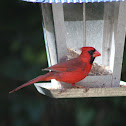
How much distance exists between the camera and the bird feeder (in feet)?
5.77

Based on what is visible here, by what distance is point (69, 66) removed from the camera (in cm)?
177

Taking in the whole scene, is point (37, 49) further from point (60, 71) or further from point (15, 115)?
point (60, 71)

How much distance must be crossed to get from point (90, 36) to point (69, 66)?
0.81 feet

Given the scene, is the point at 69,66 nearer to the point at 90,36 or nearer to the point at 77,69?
the point at 77,69

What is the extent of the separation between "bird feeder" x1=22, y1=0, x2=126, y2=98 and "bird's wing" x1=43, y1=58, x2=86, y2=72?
0.09 m

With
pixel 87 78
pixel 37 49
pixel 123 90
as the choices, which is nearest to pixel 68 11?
pixel 87 78

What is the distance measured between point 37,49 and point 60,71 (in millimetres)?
886

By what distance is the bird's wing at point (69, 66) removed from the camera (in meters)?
1.75

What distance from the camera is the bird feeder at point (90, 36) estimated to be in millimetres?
1760

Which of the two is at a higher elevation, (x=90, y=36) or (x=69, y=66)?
(x=90, y=36)

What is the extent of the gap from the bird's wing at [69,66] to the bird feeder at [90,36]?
0.09 metres

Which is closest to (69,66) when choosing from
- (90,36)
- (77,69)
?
(77,69)

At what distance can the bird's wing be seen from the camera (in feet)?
5.75

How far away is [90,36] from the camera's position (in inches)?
73.1
